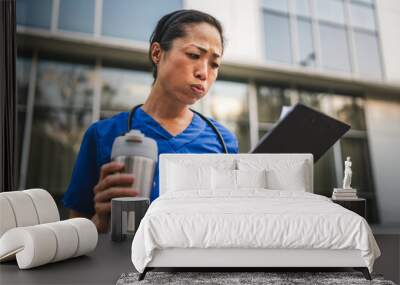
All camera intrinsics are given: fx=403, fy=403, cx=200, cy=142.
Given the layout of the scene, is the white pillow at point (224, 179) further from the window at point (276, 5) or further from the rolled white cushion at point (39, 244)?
the window at point (276, 5)

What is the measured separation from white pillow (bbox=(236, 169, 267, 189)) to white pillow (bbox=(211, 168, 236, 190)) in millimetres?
45

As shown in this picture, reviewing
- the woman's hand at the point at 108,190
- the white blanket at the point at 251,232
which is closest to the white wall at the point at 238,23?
the woman's hand at the point at 108,190

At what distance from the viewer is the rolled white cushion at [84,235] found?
9.74 feet

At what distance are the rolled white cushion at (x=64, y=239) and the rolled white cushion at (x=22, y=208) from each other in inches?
8.1

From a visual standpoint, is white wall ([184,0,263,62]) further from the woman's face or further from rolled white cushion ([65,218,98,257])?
rolled white cushion ([65,218,98,257])

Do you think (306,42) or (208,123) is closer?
(208,123)

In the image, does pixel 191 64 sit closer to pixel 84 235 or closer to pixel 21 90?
pixel 21 90

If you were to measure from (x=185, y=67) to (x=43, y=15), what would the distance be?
1.72 m

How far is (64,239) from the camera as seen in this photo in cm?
282

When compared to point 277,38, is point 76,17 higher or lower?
higher

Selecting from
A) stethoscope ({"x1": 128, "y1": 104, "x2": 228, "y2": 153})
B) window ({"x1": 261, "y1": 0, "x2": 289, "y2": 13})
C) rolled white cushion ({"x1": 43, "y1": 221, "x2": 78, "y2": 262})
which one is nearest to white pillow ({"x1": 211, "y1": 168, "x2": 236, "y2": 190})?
stethoscope ({"x1": 128, "y1": 104, "x2": 228, "y2": 153})

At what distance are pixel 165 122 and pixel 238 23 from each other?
1476 millimetres

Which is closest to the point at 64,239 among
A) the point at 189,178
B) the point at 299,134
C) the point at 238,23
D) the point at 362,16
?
the point at 189,178

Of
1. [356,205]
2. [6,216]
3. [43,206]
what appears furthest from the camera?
[356,205]
